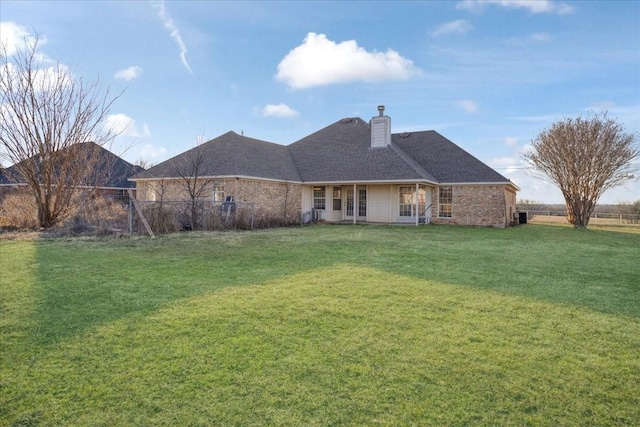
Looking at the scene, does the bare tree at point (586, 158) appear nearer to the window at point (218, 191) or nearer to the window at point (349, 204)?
the window at point (349, 204)

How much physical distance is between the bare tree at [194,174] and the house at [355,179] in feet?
0.29

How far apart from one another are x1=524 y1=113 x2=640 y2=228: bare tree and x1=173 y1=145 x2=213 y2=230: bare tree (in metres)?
20.9

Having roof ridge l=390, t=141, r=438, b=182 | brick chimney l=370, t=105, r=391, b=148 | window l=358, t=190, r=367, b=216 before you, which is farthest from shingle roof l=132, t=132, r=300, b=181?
roof ridge l=390, t=141, r=438, b=182

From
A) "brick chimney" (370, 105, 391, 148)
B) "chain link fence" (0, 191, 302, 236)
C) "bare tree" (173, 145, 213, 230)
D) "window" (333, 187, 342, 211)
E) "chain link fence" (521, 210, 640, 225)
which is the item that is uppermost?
"brick chimney" (370, 105, 391, 148)

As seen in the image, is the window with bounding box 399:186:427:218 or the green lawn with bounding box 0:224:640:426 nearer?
the green lawn with bounding box 0:224:640:426

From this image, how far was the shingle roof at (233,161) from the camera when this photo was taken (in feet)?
62.7

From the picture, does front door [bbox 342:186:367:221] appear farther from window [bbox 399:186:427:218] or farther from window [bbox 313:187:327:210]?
window [bbox 399:186:427:218]

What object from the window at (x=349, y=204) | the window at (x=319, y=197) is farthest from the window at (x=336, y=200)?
the window at (x=319, y=197)

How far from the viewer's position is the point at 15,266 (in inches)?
287

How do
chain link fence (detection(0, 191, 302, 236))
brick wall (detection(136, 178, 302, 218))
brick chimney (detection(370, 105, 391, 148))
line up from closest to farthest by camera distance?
chain link fence (detection(0, 191, 302, 236)) → brick wall (detection(136, 178, 302, 218)) → brick chimney (detection(370, 105, 391, 148))

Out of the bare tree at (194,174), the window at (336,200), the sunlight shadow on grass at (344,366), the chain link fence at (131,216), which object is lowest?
the sunlight shadow on grass at (344,366)

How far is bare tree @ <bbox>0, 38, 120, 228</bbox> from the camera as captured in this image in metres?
14.2

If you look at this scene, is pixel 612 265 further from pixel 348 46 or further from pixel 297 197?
pixel 297 197

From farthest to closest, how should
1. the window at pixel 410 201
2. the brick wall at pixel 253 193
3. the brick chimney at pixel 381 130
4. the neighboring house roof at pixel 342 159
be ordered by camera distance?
the brick chimney at pixel 381 130 → the window at pixel 410 201 → the neighboring house roof at pixel 342 159 → the brick wall at pixel 253 193
